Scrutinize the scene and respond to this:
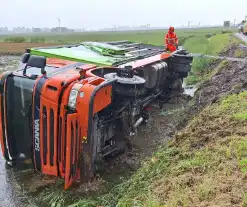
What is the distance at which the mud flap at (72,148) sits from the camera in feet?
13.2

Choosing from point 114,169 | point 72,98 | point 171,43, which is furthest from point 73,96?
point 171,43

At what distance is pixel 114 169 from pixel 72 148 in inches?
48.0

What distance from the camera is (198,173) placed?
142 inches

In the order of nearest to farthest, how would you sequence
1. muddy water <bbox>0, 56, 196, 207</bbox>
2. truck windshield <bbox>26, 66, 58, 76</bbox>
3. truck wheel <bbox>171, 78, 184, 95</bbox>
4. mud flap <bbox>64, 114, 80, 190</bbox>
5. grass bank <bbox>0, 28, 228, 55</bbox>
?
mud flap <bbox>64, 114, 80, 190</bbox>
muddy water <bbox>0, 56, 196, 207</bbox>
truck windshield <bbox>26, 66, 58, 76</bbox>
truck wheel <bbox>171, 78, 184, 95</bbox>
grass bank <bbox>0, 28, 228, 55</bbox>

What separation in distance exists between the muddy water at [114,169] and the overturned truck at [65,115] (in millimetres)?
205

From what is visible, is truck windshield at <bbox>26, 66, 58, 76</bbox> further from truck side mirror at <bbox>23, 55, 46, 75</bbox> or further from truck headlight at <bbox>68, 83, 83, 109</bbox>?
truck headlight at <bbox>68, 83, 83, 109</bbox>

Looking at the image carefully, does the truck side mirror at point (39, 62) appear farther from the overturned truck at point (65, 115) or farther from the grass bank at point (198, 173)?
the grass bank at point (198, 173)

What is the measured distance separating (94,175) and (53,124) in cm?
100

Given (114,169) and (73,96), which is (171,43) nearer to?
(114,169)

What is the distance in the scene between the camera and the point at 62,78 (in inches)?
168

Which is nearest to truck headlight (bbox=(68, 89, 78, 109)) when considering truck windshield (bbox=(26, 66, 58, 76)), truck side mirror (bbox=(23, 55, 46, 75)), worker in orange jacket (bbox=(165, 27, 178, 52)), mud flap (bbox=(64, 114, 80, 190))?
mud flap (bbox=(64, 114, 80, 190))

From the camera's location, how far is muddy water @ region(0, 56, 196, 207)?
4359mm

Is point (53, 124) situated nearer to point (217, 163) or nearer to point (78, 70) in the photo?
point (78, 70)

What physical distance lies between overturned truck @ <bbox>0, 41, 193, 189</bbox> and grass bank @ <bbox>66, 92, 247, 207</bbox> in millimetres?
592
